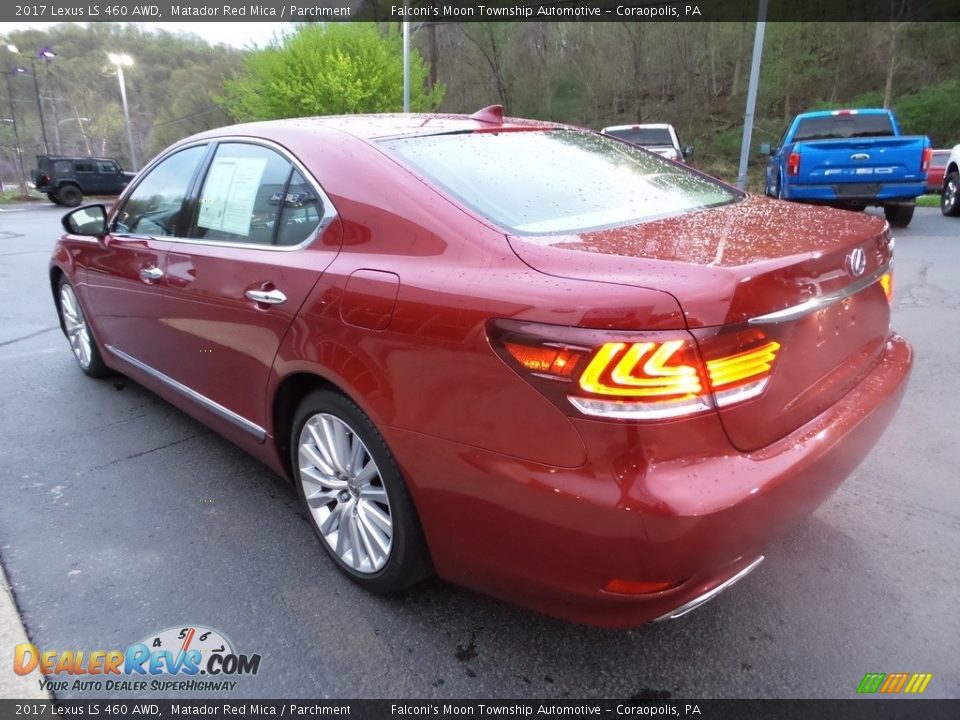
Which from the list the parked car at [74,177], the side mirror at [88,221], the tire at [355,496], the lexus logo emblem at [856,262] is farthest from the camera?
the parked car at [74,177]

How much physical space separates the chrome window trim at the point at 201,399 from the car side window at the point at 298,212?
76 centimetres

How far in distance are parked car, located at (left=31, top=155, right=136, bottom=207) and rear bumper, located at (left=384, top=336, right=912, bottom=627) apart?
29.1 metres

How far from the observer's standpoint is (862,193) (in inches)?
365

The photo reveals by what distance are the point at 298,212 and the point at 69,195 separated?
29.2 metres

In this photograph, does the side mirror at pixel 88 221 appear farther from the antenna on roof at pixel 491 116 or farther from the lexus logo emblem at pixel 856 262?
the lexus logo emblem at pixel 856 262

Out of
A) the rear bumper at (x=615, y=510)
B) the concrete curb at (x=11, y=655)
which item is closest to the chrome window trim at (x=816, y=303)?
the rear bumper at (x=615, y=510)

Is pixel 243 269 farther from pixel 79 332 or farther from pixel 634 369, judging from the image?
pixel 79 332

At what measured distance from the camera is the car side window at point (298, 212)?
2.30 m

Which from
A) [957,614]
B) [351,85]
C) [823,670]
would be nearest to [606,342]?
[823,670]

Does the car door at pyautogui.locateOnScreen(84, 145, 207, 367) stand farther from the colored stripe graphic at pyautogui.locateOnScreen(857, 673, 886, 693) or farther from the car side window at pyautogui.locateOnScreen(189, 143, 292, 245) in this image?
the colored stripe graphic at pyautogui.locateOnScreen(857, 673, 886, 693)

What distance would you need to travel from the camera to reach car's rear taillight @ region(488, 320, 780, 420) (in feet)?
4.91

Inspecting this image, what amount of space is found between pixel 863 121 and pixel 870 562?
10661 millimetres

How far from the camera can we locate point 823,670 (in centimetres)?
191

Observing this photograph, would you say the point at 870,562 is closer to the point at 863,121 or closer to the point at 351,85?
the point at 863,121
